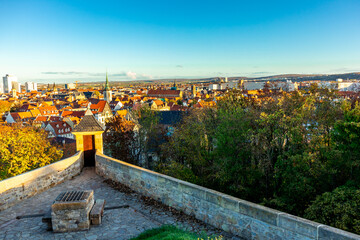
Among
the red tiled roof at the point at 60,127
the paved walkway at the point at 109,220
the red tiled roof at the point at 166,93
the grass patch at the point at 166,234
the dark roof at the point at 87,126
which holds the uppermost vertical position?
the dark roof at the point at 87,126

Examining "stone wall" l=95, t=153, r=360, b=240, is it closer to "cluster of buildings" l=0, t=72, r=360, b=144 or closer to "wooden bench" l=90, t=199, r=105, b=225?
"wooden bench" l=90, t=199, r=105, b=225

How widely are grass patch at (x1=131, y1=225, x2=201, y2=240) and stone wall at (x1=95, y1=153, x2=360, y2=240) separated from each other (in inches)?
34.6

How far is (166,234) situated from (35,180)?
5.89 m

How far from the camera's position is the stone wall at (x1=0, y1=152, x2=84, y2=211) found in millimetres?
8753

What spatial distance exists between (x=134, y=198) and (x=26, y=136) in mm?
15351

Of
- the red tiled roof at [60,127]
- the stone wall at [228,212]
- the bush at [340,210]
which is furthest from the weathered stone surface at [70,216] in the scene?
the red tiled roof at [60,127]

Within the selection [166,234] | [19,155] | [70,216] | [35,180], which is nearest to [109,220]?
[70,216]

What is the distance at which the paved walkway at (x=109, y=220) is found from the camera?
702 centimetres

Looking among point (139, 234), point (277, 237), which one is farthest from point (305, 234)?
point (139, 234)

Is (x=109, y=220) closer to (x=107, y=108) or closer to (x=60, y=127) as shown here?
(x=60, y=127)

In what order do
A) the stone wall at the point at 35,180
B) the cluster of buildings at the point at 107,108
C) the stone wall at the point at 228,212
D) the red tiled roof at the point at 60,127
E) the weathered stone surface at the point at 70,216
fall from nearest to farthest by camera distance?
the stone wall at the point at 228,212
the weathered stone surface at the point at 70,216
the stone wall at the point at 35,180
the cluster of buildings at the point at 107,108
the red tiled roof at the point at 60,127

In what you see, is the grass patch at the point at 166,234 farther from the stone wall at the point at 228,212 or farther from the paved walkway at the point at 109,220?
the stone wall at the point at 228,212

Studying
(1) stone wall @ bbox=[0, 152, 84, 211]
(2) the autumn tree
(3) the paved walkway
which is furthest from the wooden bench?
(2) the autumn tree

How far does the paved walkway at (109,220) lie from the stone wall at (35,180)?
0.24m
